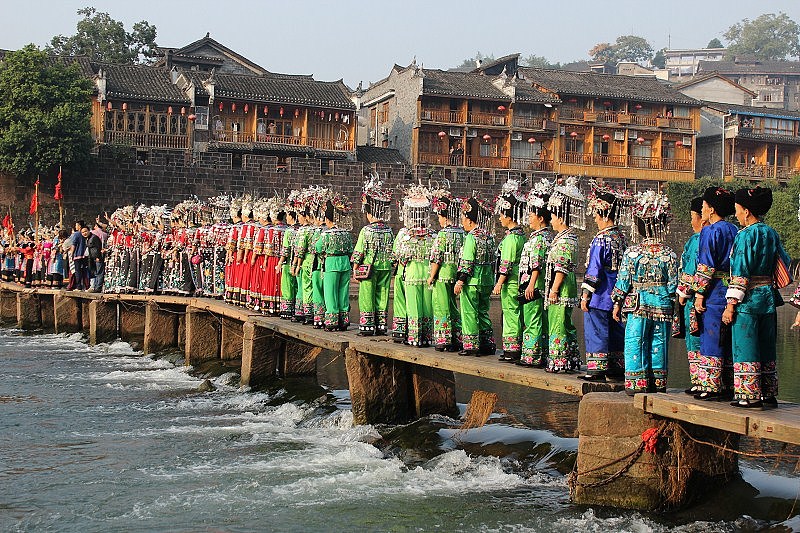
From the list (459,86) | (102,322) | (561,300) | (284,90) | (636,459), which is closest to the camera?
(636,459)

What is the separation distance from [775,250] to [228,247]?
12.4 m

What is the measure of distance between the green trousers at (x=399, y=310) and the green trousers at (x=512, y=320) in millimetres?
2045

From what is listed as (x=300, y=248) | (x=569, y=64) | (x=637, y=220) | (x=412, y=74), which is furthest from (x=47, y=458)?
(x=569, y=64)

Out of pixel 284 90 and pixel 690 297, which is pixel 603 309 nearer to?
pixel 690 297

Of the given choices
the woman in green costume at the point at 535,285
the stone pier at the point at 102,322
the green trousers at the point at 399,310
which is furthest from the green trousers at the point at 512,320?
the stone pier at the point at 102,322

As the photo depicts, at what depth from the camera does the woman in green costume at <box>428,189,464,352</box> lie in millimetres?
11656

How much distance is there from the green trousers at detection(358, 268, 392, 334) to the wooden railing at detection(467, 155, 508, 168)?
34694mm

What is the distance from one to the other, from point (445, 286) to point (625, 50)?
409ft

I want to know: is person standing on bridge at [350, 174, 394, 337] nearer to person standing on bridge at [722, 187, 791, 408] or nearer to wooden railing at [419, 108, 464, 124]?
person standing on bridge at [722, 187, 791, 408]

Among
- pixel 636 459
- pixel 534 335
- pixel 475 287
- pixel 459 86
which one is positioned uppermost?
pixel 459 86

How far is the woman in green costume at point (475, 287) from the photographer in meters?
11.2

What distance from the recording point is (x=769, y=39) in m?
126

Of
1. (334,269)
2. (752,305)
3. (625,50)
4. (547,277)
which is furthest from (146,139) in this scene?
(625,50)

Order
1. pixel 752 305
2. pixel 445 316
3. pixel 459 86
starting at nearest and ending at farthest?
pixel 752 305 < pixel 445 316 < pixel 459 86
